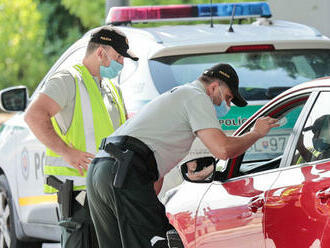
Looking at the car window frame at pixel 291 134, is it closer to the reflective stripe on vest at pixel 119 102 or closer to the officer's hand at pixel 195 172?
the officer's hand at pixel 195 172

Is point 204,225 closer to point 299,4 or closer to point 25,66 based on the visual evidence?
point 299,4

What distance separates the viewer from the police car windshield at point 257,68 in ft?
21.7

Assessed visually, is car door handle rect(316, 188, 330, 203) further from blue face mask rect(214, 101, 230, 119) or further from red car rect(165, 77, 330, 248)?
blue face mask rect(214, 101, 230, 119)

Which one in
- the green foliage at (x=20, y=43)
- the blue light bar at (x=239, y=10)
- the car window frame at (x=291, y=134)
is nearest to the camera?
the car window frame at (x=291, y=134)

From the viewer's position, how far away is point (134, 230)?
16.7ft

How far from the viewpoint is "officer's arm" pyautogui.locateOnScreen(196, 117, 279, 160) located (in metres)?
5.00

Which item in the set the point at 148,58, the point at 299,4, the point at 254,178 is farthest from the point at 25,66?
the point at 254,178

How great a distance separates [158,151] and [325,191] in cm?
128

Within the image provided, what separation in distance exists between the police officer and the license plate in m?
0.55

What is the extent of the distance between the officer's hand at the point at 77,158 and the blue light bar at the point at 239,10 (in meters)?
2.65

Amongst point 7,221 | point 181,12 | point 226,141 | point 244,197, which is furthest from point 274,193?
point 7,221

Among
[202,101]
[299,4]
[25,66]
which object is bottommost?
[25,66]

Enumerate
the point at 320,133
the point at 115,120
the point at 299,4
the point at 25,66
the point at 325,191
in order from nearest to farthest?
the point at 325,191 → the point at 320,133 → the point at 115,120 → the point at 299,4 → the point at 25,66

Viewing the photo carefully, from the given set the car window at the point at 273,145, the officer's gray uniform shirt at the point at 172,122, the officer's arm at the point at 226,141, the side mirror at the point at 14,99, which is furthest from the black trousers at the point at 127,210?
the side mirror at the point at 14,99
